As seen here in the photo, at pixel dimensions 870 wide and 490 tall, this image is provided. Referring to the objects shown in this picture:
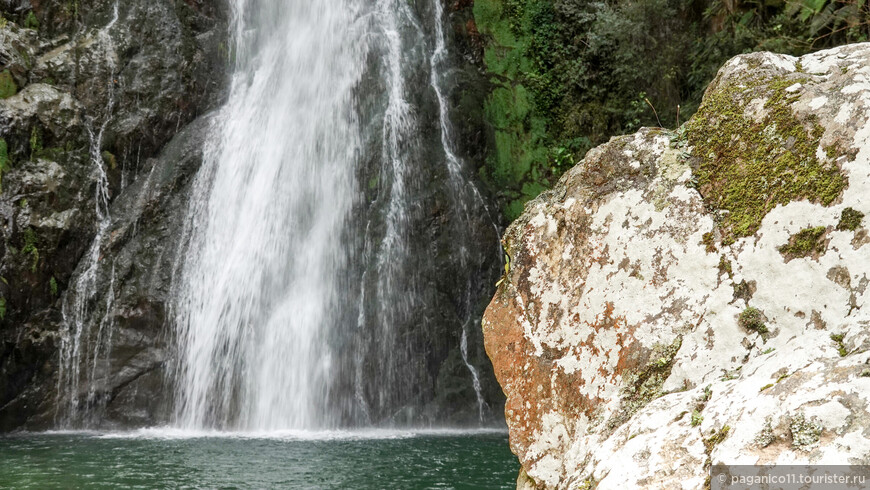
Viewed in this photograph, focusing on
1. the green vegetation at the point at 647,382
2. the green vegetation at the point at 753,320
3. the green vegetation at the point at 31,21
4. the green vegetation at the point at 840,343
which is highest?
the green vegetation at the point at 31,21

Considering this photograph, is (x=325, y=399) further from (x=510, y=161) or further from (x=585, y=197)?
(x=585, y=197)

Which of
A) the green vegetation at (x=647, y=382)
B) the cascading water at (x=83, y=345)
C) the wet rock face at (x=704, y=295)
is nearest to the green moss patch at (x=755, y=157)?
the wet rock face at (x=704, y=295)

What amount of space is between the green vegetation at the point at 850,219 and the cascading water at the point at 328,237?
426 inches

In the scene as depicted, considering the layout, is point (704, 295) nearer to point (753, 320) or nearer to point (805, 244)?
point (753, 320)

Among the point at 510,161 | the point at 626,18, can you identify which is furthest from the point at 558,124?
the point at 626,18

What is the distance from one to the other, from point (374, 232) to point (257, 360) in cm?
338

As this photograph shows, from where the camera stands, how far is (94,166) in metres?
13.8

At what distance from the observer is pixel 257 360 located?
12.7 m

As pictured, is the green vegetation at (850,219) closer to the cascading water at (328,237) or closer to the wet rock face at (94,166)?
the cascading water at (328,237)

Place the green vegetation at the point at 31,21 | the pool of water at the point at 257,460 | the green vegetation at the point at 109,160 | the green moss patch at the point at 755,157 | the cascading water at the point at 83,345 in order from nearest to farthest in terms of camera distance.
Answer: the green moss patch at the point at 755,157, the pool of water at the point at 257,460, the cascading water at the point at 83,345, the green vegetation at the point at 109,160, the green vegetation at the point at 31,21

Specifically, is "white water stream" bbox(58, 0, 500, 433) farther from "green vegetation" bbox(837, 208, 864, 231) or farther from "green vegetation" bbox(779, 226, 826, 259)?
"green vegetation" bbox(837, 208, 864, 231)

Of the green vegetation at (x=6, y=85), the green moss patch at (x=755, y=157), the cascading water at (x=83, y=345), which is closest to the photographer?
the green moss patch at (x=755, y=157)

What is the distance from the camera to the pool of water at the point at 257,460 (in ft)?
24.9

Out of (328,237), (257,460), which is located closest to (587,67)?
(328,237)
